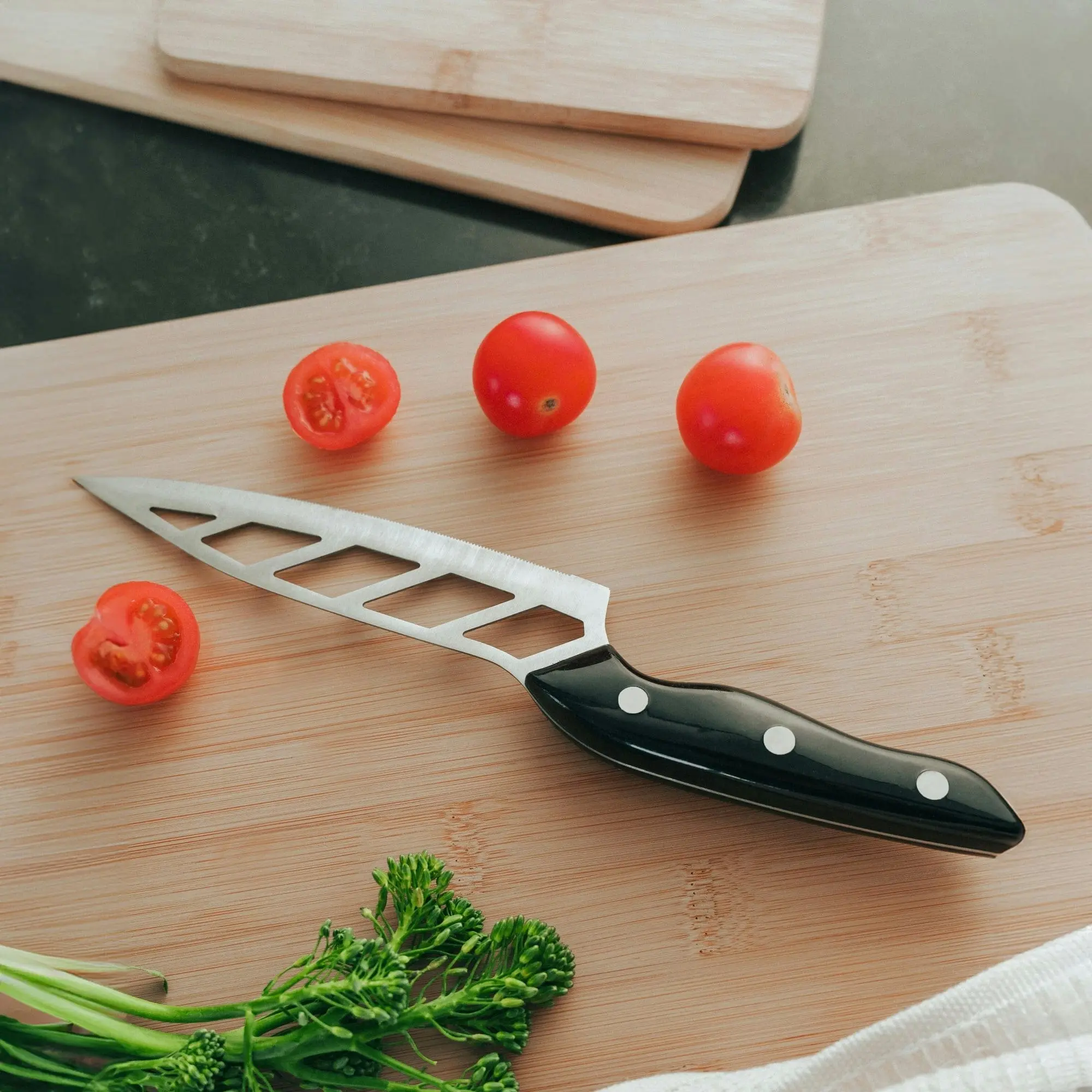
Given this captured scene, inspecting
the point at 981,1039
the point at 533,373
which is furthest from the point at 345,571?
the point at 981,1039

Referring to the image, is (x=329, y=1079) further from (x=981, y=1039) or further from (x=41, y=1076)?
(x=981, y=1039)

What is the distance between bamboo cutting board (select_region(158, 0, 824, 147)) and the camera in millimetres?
1654

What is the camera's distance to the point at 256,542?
1.51 m

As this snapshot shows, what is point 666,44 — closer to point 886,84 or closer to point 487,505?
point 886,84

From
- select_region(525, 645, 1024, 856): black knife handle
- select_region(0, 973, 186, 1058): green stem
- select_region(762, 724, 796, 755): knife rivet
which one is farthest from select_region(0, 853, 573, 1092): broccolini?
select_region(762, 724, 796, 755): knife rivet

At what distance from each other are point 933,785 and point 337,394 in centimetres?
98

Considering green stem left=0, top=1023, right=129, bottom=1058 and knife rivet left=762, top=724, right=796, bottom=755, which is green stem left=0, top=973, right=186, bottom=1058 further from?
knife rivet left=762, top=724, right=796, bottom=755

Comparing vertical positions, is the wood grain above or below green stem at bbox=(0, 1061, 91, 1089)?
above

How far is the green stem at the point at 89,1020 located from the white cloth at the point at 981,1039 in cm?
72

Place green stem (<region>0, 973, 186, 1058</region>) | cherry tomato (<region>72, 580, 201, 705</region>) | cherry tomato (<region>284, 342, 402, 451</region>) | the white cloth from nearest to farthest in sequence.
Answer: the white cloth → green stem (<region>0, 973, 186, 1058</region>) → cherry tomato (<region>72, 580, 201, 705</region>) → cherry tomato (<region>284, 342, 402, 451</region>)

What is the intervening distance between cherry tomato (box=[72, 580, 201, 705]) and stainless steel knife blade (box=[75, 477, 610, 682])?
0.40 feet

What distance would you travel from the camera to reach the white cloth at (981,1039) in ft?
3.71

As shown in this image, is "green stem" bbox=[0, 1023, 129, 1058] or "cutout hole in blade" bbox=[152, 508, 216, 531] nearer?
"green stem" bbox=[0, 1023, 129, 1058]

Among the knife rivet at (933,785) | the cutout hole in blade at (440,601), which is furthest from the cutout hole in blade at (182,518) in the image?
the knife rivet at (933,785)
